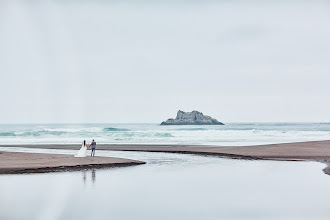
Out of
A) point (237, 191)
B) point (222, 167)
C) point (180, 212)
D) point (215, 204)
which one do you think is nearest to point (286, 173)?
point (222, 167)

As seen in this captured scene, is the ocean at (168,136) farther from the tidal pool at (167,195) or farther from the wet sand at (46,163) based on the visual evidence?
the tidal pool at (167,195)

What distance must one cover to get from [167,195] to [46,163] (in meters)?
12.5

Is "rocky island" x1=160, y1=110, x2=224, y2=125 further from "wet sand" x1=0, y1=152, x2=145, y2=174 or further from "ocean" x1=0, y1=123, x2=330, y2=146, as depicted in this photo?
"wet sand" x1=0, y1=152, x2=145, y2=174

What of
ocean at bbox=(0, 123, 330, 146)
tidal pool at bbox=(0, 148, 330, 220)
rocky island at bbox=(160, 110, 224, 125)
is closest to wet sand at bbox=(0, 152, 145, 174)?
tidal pool at bbox=(0, 148, 330, 220)

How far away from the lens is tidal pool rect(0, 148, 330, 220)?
468 inches

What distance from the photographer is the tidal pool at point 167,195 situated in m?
11.9

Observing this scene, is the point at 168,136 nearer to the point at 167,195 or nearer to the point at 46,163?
the point at 46,163

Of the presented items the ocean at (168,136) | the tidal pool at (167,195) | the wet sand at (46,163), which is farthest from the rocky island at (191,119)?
the tidal pool at (167,195)

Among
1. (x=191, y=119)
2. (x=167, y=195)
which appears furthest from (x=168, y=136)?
(x=191, y=119)

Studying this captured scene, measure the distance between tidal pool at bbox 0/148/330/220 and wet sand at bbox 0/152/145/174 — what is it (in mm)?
1819

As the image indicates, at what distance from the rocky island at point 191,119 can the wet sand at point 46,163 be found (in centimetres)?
15155

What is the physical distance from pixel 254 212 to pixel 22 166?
15700 millimetres

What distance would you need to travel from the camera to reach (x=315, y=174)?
20.8 m

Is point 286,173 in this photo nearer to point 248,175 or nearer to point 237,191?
point 248,175
